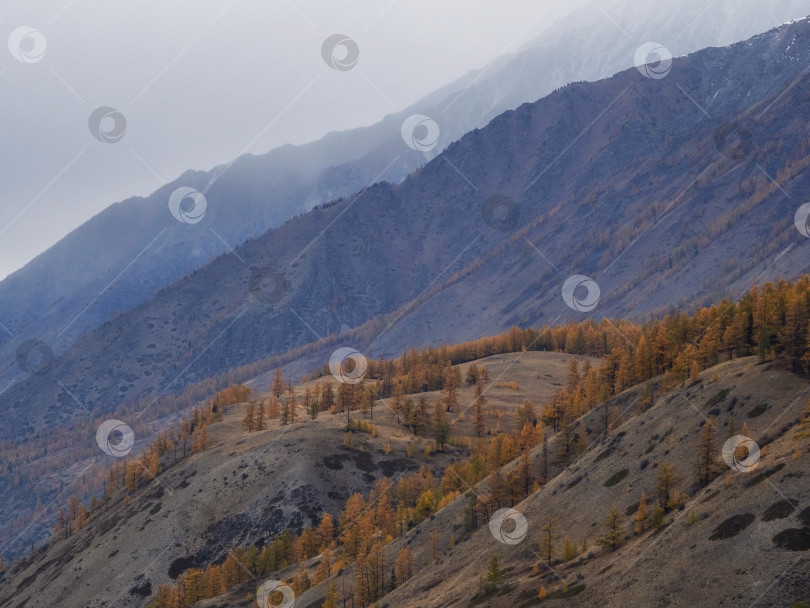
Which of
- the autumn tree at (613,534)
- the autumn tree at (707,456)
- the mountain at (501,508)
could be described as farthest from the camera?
the autumn tree at (707,456)

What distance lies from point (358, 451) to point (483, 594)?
313ft

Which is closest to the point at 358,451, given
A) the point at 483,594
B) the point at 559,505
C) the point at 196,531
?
the point at 196,531

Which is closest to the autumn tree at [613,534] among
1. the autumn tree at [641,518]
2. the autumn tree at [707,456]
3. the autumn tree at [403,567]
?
the autumn tree at [641,518]

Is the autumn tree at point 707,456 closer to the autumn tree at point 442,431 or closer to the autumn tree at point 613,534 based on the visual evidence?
the autumn tree at point 613,534

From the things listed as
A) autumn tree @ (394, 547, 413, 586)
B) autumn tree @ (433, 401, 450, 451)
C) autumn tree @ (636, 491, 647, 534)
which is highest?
autumn tree @ (433, 401, 450, 451)

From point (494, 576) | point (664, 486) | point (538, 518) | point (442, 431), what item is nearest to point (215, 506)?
point (442, 431)

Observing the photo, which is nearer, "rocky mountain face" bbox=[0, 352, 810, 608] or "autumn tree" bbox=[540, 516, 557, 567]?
"rocky mountain face" bbox=[0, 352, 810, 608]

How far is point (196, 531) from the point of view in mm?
149375

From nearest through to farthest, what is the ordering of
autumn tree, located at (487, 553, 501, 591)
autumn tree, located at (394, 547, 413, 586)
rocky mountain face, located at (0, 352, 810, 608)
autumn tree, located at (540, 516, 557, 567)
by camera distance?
rocky mountain face, located at (0, 352, 810, 608) < autumn tree, located at (487, 553, 501, 591) < autumn tree, located at (540, 516, 557, 567) < autumn tree, located at (394, 547, 413, 586)

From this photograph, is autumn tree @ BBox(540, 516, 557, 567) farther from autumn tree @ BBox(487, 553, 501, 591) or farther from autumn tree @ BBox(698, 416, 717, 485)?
autumn tree @ BBox(698, 416, 717, 485)

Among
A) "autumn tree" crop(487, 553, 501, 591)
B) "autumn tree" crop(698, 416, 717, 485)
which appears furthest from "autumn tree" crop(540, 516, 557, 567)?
"autumn tree" crop(698, 416, 717, 485)

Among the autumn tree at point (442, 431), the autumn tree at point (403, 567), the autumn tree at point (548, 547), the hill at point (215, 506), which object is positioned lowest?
the autumn tree at point (548, 547)

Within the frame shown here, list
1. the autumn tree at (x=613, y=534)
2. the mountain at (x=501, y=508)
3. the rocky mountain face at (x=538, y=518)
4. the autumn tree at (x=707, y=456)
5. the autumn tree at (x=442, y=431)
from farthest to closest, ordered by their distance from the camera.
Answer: the autumn tree at (x=442, y=431)
the autumn tree at (x=707, y=456)
the autumn tree at (x=613, y=534)
the mountain at (x=501, y=508)
the rocky mountain face at (x=538, y=518)

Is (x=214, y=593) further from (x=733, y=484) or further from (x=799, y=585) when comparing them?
(x=799, y=585)
